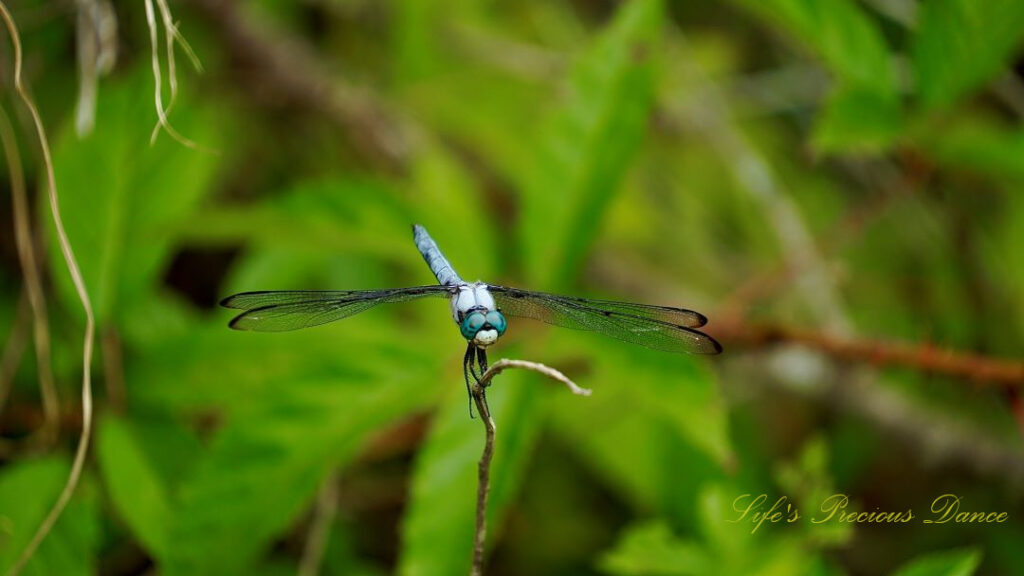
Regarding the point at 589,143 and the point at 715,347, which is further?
the point at 589,143

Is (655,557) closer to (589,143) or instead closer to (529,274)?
(529,274)

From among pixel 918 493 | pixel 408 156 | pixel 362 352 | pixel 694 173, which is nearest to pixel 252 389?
pixel 362 352

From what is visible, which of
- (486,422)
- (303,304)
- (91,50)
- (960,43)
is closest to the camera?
(486,422)

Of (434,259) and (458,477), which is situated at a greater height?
(434,259)

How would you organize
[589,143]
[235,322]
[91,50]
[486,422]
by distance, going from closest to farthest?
[486,422] → [235,322] → [589,143] → [91,50]

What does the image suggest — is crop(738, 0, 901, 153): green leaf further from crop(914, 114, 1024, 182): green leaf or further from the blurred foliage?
crop(914, 114, 1024, 182): green leaf

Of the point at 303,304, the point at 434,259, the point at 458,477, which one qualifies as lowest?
the point at 458,477

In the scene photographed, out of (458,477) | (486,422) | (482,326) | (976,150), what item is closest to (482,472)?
(486,422)
